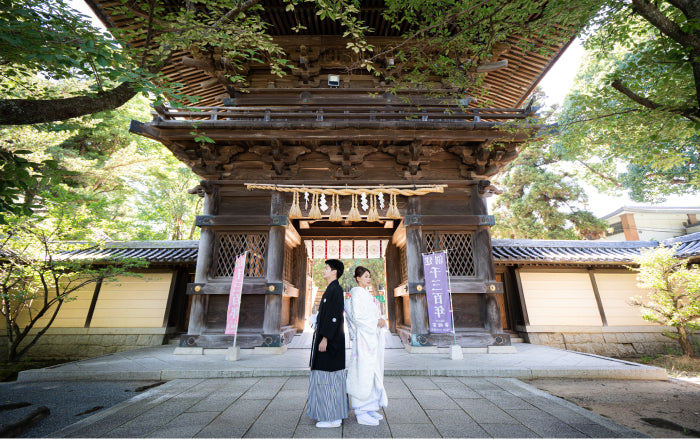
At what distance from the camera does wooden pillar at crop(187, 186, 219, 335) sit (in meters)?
6.74

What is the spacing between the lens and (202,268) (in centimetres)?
698

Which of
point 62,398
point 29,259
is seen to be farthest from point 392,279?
point 29,259

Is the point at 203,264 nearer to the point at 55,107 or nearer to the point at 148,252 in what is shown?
the point at 55,107

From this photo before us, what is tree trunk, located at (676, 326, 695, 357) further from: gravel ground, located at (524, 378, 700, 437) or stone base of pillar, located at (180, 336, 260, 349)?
stone base of pillar, located at (180, 336, 260, 349)

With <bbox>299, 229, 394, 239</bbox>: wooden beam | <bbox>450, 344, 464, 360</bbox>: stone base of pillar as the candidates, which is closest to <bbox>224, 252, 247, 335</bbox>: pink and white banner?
<bbox>299, 229, 394, 239</bbox>: wooden beam

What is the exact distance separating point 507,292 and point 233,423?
387 inches

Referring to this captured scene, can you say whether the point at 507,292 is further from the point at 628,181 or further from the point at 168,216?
the point at 168,216

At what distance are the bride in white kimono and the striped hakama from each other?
14cm

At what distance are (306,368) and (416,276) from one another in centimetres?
335

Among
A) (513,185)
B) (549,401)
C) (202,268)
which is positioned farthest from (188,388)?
(513,185)

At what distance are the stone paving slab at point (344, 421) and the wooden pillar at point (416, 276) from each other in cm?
217

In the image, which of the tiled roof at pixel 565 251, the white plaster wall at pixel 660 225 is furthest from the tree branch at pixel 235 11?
the white plaster wall at pixel 660 225

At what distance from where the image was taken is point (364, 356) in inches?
131

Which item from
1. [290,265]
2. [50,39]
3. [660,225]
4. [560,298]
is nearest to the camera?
[50,39]
